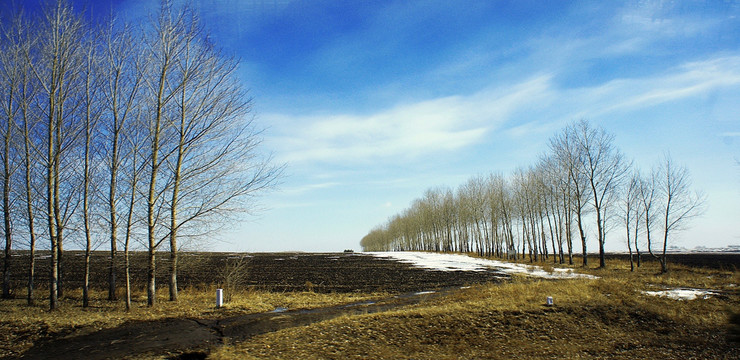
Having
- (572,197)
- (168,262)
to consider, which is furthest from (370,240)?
(168,262)

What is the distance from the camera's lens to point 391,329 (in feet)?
38.2

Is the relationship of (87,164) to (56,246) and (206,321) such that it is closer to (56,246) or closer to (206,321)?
(56,246)

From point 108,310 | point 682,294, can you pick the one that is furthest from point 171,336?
point 682,294

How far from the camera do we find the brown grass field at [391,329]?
395 inches

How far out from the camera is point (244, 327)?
40.3ft

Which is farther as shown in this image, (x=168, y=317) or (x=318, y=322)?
(x=168, y=317)

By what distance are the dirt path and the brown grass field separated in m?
0.03

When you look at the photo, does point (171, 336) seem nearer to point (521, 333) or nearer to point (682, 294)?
point (521, 333)

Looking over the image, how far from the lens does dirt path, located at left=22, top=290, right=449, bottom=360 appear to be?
9.59 meters

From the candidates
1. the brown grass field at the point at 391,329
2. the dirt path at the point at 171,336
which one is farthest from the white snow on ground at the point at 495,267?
the dirt path at the point at 171,336

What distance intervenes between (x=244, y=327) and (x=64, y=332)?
5.09m

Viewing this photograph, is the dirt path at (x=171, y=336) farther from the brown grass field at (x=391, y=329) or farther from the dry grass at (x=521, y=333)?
the dry grass at (x=521, y=333)

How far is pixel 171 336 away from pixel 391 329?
6.57 metres

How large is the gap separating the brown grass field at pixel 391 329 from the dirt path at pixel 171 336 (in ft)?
0.11
